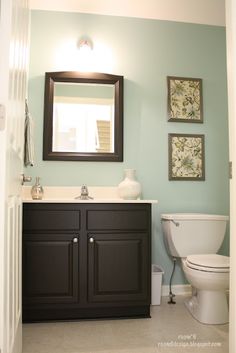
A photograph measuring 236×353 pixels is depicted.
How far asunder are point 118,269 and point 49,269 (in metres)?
0.48

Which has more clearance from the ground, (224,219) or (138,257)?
(224,219)

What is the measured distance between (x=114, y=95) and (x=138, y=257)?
1.44 meters

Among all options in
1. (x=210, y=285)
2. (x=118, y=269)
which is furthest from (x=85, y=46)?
(x=210, y=285)

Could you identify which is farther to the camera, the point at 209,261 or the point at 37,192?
the point at 37,192

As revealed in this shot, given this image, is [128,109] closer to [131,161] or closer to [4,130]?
[131,161]

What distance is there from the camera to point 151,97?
2729mm

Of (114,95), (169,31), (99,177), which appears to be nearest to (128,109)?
(114,95)

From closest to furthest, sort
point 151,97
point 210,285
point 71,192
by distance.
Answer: point 210,285, point 71,192, point 151,97

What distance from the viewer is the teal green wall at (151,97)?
259cm

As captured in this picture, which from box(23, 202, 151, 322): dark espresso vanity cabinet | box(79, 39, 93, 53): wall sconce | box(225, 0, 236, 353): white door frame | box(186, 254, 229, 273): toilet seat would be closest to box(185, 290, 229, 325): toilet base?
box(186, 254, 229, 273): toilet seat

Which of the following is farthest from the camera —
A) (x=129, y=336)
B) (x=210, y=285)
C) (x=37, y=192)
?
(x=37, y=192)

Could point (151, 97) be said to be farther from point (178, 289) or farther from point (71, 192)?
point (178, 289)

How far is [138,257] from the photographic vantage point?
6.90ft

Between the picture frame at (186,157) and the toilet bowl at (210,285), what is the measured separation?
0.84m
